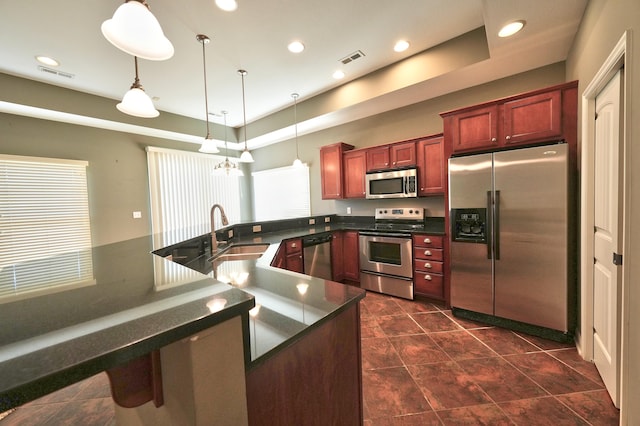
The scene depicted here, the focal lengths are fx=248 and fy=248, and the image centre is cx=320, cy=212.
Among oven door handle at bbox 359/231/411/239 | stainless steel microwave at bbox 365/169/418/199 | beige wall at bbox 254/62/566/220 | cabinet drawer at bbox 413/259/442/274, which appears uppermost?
beige wall at bbox 254/62/566/220

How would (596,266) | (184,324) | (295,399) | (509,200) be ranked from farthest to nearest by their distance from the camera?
(509,200)
(596,266)
(295,399)
(184,324)

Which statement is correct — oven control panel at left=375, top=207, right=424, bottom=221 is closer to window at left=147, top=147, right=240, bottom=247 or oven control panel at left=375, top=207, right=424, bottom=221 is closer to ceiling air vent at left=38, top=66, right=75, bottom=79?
window at left=147, top=147, right=240, bottom=247

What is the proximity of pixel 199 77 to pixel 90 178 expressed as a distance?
247 cm

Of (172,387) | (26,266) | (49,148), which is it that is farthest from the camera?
(49,148)

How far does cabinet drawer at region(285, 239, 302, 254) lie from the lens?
3121 millimetres

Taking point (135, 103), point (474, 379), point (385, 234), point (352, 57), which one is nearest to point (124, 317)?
point (135, 103)

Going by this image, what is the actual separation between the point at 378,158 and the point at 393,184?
1.62ft

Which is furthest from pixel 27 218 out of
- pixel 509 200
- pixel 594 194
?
pixel 594 194

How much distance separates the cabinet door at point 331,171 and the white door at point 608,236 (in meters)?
2.97

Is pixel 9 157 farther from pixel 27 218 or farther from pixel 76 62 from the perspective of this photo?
pixel 76 62

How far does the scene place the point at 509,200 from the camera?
240cm

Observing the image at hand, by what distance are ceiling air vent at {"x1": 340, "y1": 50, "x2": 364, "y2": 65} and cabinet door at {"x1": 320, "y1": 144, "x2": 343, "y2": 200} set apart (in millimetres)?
1349

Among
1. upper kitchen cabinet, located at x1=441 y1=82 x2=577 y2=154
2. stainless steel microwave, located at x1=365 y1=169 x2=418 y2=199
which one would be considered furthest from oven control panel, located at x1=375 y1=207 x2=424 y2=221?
upper kitchen cabinet, located at x1=441 y1=82 x2=577 y2=154

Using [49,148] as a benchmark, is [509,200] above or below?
below
